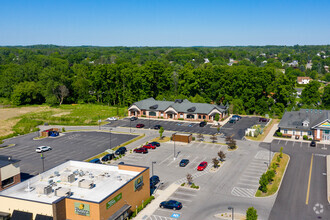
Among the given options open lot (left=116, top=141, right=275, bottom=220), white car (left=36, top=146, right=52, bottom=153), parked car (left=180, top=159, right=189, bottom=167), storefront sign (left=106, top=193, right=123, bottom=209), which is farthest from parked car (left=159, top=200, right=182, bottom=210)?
white car (left=36, top=146, right=52, bottom=153)

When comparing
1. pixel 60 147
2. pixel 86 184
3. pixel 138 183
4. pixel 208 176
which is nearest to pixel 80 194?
pixel 86 184

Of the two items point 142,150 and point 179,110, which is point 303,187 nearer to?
point 142,150

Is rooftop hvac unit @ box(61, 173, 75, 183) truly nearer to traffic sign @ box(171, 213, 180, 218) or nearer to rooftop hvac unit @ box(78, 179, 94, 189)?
rooftop hvac unit @ box(78, 179, 94, 189)

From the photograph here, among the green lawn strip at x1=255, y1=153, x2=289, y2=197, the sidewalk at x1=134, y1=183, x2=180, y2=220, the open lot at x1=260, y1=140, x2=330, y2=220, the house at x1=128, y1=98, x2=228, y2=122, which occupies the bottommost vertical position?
the sidewalk at x1=134, y1=183, x2=180, y2=220

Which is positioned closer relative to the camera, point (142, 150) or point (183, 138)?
point (142, 150)

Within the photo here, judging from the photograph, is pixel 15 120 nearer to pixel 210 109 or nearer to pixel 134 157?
pixel 134 157

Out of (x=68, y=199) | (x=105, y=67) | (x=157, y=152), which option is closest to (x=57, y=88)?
(x=105, y=67)
